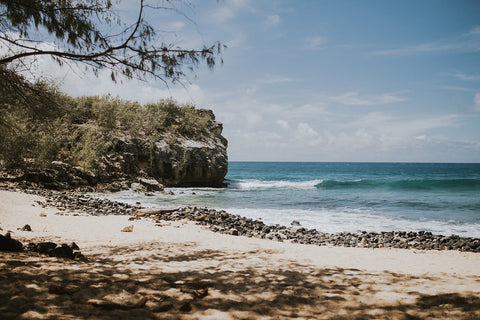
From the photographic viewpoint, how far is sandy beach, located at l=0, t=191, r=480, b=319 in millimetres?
3355

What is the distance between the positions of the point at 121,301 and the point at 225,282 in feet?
5.39

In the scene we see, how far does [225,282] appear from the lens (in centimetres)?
456

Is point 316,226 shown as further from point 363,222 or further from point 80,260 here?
point 80,260

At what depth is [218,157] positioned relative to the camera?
2869cm

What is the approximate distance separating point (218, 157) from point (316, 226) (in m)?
17.3

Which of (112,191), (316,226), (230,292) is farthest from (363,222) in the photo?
(112,191)

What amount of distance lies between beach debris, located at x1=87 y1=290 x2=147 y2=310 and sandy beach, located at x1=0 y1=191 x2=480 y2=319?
11mm

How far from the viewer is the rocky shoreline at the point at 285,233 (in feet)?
30.8

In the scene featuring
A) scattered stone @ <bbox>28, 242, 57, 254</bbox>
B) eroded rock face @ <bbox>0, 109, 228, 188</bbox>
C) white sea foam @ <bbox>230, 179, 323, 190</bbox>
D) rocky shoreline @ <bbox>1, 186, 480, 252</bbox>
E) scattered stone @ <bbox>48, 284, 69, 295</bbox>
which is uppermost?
eroded rock face @ <bbox>0, 109, 228, 188</bbox>

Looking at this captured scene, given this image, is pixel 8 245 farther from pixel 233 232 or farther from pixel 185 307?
pixel 233 232

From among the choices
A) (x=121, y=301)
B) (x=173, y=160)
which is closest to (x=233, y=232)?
(x=121, y=301)

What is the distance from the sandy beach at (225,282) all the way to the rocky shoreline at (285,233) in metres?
1.61

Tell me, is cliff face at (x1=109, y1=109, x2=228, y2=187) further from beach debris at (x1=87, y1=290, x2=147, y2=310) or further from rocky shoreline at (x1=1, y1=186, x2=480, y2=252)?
beach debris at (x1=87, y1=290, x2=147, y2=310)

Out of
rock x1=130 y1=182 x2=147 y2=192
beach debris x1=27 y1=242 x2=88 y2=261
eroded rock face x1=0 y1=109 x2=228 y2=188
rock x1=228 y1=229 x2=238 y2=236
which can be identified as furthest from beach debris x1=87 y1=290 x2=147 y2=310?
rock x1=130 y1=182 x2=147 y2=192
